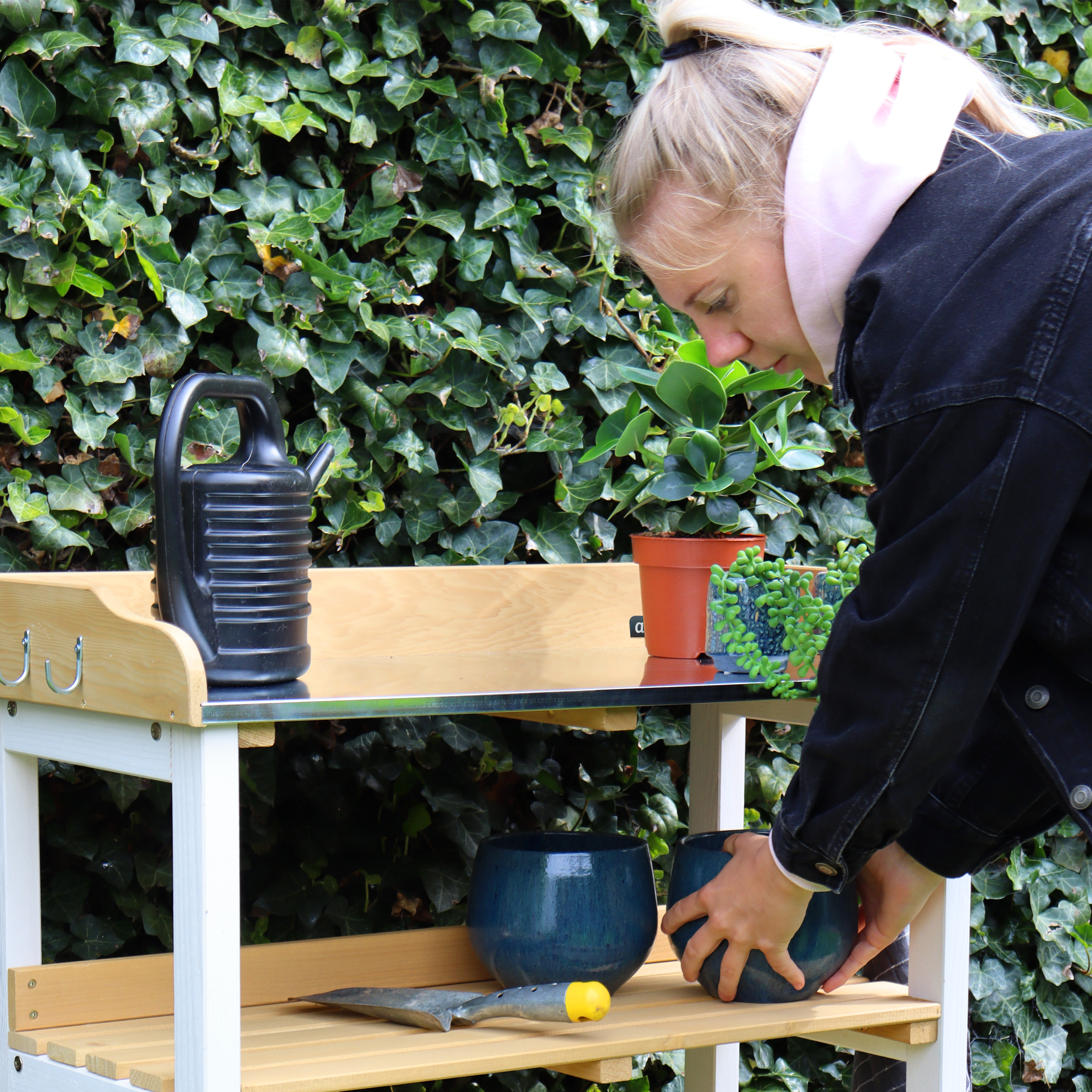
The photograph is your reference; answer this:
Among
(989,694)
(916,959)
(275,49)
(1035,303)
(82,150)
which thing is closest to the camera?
(1035,303)

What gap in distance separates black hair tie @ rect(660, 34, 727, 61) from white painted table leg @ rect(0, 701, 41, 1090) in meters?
0.75

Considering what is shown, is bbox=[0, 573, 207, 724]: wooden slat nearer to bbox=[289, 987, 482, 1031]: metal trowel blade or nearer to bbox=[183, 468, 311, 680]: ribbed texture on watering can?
bbox=[183, 468, 311, 680]: ribbed texture on watering can

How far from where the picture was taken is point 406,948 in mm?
1281

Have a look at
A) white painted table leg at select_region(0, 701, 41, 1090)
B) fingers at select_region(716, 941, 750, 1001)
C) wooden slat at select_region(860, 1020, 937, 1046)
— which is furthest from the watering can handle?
wooden slat at select_region(860, 1020, 937, 1046)

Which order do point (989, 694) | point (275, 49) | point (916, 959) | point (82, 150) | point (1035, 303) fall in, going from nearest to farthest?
point (1035, 303) < point (989, 694) < point (916, 959) < point (82, 150) < point (275, 49)

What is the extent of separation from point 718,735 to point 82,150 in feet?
3.11

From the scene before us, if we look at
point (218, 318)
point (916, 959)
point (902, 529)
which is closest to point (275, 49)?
point (218, 318)

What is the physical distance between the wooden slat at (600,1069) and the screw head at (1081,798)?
15.3 inches

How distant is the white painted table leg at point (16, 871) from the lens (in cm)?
112

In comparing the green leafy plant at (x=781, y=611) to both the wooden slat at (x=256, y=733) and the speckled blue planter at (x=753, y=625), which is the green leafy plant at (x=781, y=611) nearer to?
the speckled blue planter at (x=753, y=625)

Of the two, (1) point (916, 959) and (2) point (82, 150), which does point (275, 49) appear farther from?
(1) point (916, 959)

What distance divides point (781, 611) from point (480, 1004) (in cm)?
42

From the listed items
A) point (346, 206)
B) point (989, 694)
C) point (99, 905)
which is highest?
point (346, 206)

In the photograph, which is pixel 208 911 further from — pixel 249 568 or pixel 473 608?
pixel 473 608
